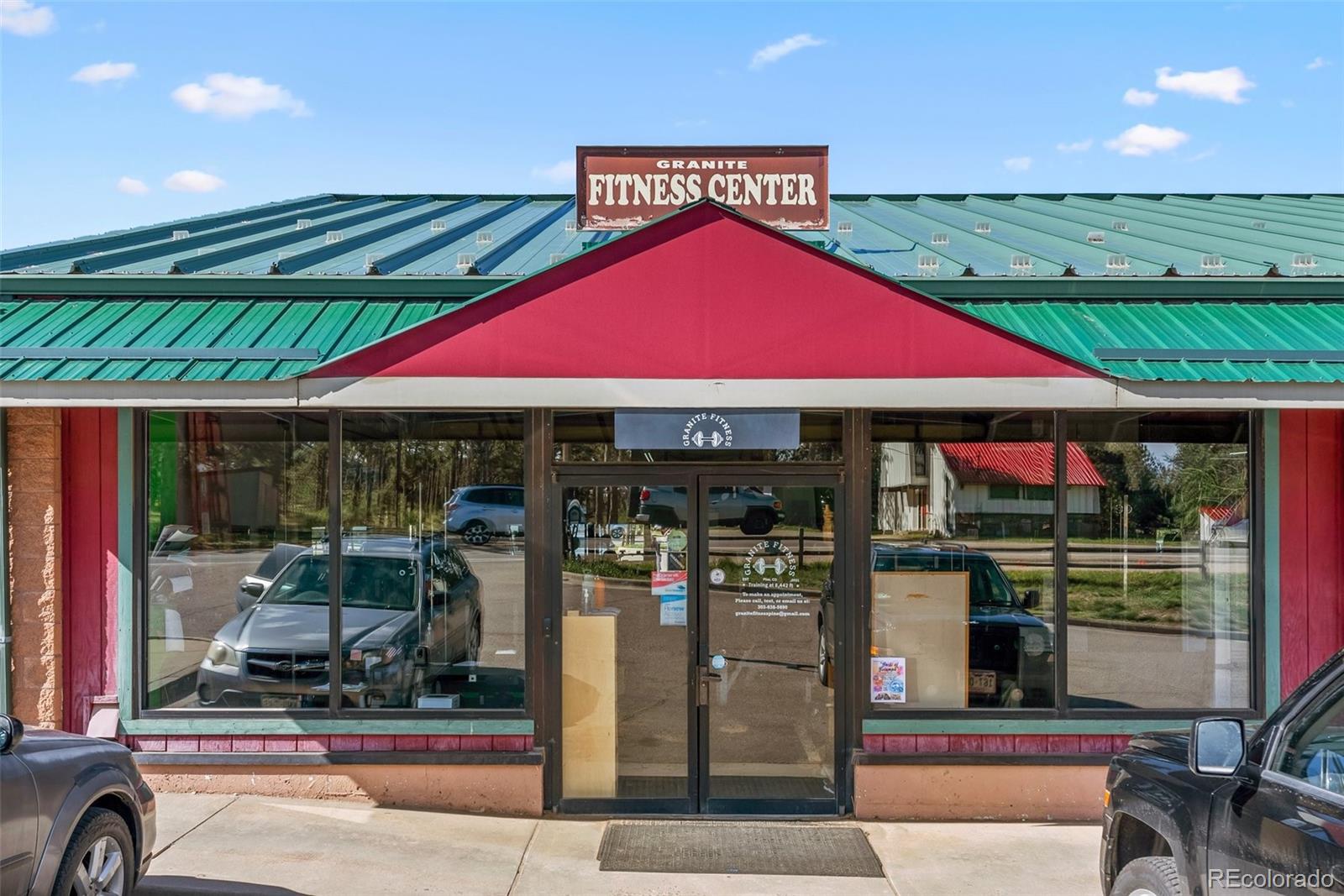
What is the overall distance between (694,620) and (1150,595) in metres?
3.43

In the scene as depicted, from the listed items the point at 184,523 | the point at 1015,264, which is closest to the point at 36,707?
the point at 184,523

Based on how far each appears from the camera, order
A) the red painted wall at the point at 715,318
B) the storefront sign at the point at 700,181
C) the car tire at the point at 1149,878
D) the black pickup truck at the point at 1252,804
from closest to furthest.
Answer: the black pickup truck at the point at 1252,804 → the car tire at the point at 1149,878 → the red painted wall at the point at 715,318 → the storefront sign at the point at 700,181

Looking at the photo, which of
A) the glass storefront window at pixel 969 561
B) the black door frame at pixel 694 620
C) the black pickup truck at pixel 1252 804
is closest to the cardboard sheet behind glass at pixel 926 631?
the glass storefront window at pixel 969 561

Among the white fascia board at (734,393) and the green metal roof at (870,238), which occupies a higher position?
the green metal roof at (870,238)

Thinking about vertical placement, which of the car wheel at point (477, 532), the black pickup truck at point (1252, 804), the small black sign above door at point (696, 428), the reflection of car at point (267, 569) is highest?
the small black sign above door at point (696, 428)

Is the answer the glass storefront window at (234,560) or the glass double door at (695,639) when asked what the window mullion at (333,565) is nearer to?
the glass storefront window at (234,560)

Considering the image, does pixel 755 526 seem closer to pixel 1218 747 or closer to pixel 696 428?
pixel 696 428

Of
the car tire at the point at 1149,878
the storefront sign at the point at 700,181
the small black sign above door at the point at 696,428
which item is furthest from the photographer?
the storefront sign at the point at 700,181

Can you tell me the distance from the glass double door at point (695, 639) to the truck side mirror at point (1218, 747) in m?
3.75

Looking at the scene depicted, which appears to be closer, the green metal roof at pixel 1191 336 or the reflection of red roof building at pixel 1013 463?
the green metal roof at pixel 1191 336

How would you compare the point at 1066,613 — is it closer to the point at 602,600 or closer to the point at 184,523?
the point at 602,600

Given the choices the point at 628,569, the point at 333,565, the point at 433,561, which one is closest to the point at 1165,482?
the point at 628,569

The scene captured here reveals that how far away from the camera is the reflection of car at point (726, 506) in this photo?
7.36m

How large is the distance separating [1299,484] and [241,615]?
780 cm
